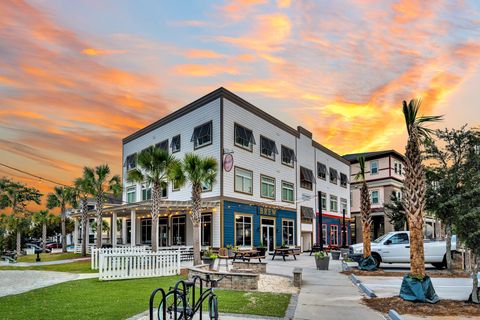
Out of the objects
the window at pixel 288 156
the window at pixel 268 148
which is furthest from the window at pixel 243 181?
the window at pixel 288 156

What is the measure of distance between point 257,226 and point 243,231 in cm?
191

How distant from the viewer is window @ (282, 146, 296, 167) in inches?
1596

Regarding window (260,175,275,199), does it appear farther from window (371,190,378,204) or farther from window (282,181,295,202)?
window (371,190,378,204)

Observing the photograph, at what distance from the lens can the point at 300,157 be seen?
1730 inches

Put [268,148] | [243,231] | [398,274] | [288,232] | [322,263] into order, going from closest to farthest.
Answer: [398,274], [322,263], [243,231], [268,148], [288,232]

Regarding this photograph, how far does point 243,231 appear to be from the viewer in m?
33.8

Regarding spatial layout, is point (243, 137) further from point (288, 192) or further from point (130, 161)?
point (130, 161)

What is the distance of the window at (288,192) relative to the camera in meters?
40.4

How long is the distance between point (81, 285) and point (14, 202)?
41400mm

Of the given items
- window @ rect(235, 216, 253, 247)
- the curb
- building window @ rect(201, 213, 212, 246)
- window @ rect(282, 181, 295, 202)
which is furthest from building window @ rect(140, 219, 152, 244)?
the curb

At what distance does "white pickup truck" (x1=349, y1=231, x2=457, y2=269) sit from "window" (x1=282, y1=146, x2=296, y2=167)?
718 inches

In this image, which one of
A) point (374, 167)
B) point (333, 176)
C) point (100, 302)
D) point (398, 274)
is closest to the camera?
point (100, 302)

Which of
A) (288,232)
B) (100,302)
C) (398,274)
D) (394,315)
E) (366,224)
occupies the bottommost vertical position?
(398,274)

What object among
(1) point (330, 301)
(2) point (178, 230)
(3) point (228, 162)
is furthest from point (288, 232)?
(1) point (330, 301)
